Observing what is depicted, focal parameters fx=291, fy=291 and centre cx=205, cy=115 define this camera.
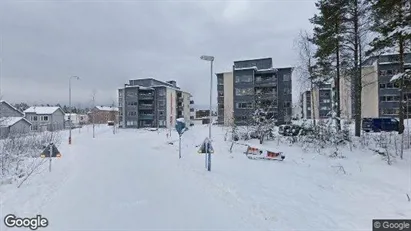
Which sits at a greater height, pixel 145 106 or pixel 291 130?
pixel 145 106

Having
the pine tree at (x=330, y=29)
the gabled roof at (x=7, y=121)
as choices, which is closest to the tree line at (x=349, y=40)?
the pine tree at (x=330, y=29)

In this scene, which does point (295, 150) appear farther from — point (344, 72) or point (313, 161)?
point (344, 72)

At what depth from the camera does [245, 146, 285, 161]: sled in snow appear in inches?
672

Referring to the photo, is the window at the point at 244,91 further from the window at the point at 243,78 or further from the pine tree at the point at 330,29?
the pine tree at the point at 330,29

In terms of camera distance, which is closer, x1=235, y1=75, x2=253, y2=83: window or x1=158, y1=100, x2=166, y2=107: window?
x1=235, y1=75, x2=253, y2=83: window

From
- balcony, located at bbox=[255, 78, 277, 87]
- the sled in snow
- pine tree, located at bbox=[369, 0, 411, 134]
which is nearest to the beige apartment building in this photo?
balcony, located at bbox=[255, 78, 277, 87]

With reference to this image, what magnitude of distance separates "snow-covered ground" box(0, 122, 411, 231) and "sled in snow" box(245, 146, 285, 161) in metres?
1.71

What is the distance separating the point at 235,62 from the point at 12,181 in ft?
181

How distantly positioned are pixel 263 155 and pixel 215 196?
362 inches

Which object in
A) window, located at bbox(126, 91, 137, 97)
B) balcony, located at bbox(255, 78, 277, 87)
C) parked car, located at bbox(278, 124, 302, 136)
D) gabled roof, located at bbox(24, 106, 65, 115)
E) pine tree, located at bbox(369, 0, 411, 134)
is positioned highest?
balcony, located at bbox(255, 78, 277, 87)

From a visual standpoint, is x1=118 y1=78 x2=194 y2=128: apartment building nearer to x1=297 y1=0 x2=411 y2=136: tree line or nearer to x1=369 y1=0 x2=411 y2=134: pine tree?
x1=297 y1=0 x2=411 y2=136: tree line

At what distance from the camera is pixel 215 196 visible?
8820mm

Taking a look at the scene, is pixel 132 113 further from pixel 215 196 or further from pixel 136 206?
pixel 136 206

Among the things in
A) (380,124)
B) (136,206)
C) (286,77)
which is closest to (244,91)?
(286,77)
